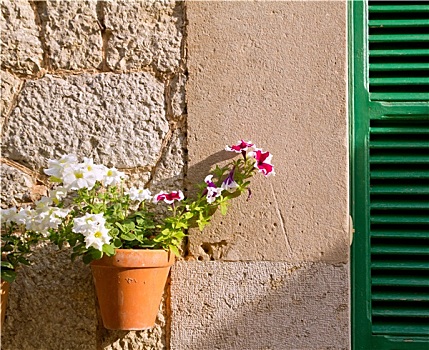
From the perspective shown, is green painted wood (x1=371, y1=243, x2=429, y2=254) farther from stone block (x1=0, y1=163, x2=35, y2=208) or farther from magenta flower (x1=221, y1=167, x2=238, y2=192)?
stone block (x1=0, y1=163, x2=35, y2=208)

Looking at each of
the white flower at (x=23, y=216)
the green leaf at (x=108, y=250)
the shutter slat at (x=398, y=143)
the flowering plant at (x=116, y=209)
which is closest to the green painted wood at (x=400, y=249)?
the shutter slat at (x=398, y=143)

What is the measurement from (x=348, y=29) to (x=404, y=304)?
1112 millimetres

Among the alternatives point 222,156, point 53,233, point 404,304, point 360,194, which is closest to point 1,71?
Answer: point 53,233

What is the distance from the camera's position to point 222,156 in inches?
109

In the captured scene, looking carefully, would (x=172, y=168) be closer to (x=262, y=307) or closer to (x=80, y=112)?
(x=80, y=112)

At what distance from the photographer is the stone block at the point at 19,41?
2855mm

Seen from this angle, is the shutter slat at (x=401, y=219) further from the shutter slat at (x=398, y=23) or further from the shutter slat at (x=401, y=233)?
the shutter slat at (x=398, y=23)

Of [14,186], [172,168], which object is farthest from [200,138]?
[14,186]

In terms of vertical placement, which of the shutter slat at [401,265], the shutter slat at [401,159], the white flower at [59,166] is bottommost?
the shutter slat at [401,265]

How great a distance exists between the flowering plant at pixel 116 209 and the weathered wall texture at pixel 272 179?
0.11m

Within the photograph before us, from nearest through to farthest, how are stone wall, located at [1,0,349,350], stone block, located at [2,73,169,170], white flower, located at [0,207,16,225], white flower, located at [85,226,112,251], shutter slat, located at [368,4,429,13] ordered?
white flower, located at [85,226,112,251] → white flower, located at [0,207,16,225] → stone wall, located at [1,0,349,350] → stone block, located at [2,73,169,170] → shutter slat, located at [368,4,429,13]

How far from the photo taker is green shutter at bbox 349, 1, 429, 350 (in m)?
2.76

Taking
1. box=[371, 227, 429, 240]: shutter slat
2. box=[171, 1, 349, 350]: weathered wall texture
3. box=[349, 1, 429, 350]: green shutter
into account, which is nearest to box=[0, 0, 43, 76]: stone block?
box=[171, 1, 349, 350]: weathered wall texture

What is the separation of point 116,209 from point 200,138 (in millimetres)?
459
